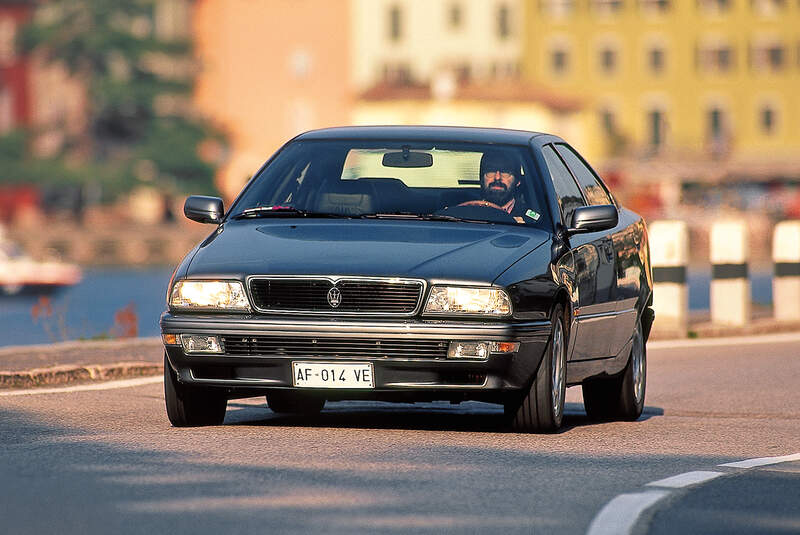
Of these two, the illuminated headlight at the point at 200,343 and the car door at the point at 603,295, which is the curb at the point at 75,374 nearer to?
the illuminated headlight at the point at 200,343

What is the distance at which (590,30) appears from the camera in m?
116

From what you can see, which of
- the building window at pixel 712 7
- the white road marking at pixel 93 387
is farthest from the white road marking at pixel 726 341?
the building window at pixel 712 7

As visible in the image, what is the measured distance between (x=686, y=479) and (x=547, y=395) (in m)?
1.71

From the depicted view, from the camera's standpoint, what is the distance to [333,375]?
9.98 m

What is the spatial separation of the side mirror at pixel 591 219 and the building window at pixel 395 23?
108 meters

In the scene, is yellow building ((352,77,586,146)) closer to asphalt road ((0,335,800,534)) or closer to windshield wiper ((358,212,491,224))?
asphalt road ((0,335,800,534))

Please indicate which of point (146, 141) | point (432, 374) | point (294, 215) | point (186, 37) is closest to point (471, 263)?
point (432, 374)

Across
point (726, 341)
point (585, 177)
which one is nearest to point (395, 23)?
point (726, 341)

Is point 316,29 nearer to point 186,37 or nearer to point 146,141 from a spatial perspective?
point 186,37

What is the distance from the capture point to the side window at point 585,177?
12.1 metres

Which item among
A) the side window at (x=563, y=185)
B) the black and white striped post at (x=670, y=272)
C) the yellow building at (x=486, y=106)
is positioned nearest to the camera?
the side window at (x=563, y=185)

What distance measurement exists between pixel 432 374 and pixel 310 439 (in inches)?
25.7

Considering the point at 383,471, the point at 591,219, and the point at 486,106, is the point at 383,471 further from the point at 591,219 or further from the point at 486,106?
the point at 486,106

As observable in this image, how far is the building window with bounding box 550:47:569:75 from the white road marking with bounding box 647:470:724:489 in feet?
353
